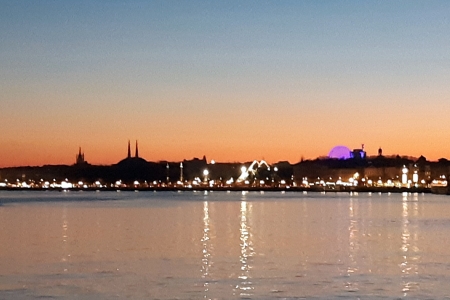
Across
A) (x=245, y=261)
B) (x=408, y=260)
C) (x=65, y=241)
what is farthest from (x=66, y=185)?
(x=408, y=260)

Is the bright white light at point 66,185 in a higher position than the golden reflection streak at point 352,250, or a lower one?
higher

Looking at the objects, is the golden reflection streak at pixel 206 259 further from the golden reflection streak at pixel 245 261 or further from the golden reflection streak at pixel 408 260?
the golden reflection streak at pixel 408 260

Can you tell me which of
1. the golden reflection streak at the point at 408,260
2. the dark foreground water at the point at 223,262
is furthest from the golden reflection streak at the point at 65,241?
the golden reflection streak at the point at 408,260

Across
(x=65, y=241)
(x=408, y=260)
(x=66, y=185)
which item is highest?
(x=66, y=185)

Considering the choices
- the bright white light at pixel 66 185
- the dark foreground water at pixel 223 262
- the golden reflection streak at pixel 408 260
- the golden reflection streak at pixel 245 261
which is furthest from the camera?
the bright white light at pixel 66 185

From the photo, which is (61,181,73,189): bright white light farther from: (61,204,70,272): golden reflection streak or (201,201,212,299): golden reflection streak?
(201,201,212,299): golden reflection streak

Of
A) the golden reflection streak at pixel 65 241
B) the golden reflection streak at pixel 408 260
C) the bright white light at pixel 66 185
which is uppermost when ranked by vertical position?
the bright white light at pixel 66 185

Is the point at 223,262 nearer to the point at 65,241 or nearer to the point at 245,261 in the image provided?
the point at 245,261

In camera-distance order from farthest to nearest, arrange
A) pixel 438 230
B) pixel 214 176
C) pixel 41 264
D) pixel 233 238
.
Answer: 1. pixel 214 176
2. pixel 438 230
3. pixel 233 238
4. pixel 41 264

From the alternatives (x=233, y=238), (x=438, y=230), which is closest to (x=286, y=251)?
(x=233, y=238)

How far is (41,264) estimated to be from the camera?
23281mm

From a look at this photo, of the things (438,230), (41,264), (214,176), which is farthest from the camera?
(214,176)

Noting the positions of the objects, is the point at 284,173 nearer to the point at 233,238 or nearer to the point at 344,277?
the point at 233,238

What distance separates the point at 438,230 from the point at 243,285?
20956 mm
